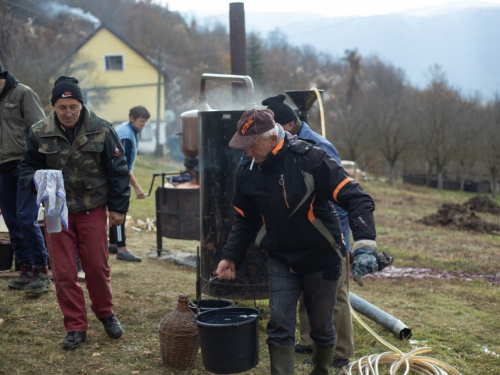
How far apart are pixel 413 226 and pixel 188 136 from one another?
30.1ft

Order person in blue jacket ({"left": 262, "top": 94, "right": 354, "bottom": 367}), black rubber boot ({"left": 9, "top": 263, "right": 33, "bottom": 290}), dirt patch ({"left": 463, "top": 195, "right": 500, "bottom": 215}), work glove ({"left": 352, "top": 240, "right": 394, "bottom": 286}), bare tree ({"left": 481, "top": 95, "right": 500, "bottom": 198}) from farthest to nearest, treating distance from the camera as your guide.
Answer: bare tree ({"left": 481, "top": 95, "right": 500, "bottom": 198}) → dirt patch ({"left": 463, "top": 195, "right": 500, "bottom": 215}) → black rubber boot ({"left": 9, "top": 263, "right": 33, "bottom": 290}) → person in blue jacket ({"left": 262, "top": 94, "right": 354, "bottom": 367}) → work glove ({"left": 352, "top": 240, "right": 394, "bottom": 286})

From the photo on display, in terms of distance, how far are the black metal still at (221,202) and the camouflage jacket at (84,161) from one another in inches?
33.6

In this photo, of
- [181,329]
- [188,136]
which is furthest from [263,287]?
[188,136]

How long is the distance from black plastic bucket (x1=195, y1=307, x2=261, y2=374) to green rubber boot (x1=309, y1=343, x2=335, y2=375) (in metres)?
0.41

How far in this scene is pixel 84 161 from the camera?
4277 mm

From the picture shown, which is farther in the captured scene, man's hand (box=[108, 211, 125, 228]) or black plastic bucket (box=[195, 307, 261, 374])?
man's hand (box=[108, 211, 125, 228])

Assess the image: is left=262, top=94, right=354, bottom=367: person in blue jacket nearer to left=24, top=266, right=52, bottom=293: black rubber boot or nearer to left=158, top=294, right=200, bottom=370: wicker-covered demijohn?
left=158, top=294, right=200, bottom=370: wicker-covered demijohn

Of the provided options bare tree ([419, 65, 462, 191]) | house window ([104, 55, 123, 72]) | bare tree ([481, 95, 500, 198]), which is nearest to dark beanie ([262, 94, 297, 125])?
bare tree ([481, 95, 500, 198])

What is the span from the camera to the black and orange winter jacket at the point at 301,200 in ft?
11.4

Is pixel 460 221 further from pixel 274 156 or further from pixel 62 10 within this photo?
pixel 62 10

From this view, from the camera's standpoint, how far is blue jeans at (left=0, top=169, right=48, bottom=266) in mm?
5289

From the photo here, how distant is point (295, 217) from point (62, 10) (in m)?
46.1

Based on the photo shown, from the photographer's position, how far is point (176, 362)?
13.7 feet

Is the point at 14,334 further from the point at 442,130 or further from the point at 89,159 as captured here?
the point at 442,130
